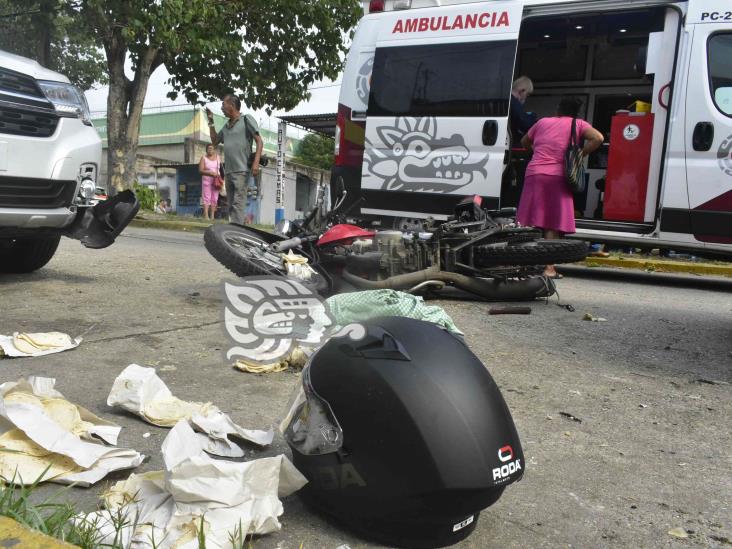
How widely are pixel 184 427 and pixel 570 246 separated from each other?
3331 millimetres

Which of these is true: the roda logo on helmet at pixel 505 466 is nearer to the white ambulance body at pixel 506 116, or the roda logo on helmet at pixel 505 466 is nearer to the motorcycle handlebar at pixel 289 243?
the motorcycle handlebar at pixel 289 243

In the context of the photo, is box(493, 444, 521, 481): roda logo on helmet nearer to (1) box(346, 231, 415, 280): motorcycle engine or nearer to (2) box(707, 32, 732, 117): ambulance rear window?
(1) box(346, 231, 415, 280): motorcycle engine

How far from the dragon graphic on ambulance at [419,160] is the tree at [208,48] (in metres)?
5.75

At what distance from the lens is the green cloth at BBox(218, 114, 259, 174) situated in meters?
6.74

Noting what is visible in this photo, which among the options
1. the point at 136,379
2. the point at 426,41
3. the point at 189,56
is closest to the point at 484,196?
the point at 426,41

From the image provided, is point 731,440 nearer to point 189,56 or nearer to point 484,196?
point 484,196

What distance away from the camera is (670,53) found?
216 inches

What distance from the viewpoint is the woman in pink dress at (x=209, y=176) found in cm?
1355

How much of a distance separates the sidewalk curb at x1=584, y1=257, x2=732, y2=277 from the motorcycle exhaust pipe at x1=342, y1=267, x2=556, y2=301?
348 cm

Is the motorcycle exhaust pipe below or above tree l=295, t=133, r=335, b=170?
below

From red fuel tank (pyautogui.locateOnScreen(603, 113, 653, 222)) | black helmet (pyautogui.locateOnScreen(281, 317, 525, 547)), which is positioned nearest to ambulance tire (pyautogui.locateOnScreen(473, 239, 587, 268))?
red fuel tank (pyautogui.locateOnScreen(603, 113, 653, 222))

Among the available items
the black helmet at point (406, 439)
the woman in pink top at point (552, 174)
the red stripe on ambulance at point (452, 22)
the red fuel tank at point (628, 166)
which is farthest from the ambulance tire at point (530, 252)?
the black helmet at point (406, 439)

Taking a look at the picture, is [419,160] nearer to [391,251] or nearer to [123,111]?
[391,251]

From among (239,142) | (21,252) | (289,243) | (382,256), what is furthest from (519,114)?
(21,252)
